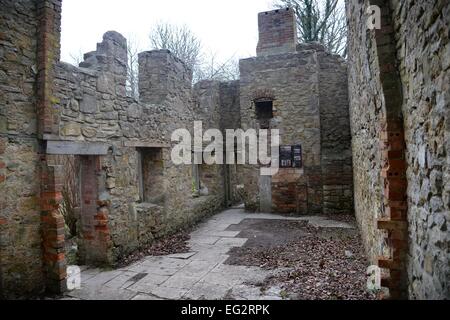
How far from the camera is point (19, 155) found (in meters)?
3.76

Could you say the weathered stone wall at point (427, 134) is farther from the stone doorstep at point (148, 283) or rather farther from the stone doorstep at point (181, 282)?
the stone doorstep at point (148, 283)

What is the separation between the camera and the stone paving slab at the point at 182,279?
3.98m

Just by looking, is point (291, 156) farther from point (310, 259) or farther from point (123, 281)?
point (123, 281)

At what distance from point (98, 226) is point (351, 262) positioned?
13.8 ft

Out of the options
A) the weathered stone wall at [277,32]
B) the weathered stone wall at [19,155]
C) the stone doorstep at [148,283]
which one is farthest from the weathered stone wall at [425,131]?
the weathered stone wall at [277,32]

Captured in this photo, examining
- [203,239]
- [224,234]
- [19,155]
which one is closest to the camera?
[19,155]

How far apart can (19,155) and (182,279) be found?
9.06 feet

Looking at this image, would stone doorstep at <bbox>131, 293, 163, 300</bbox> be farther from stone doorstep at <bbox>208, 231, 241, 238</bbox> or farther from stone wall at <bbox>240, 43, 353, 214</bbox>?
stone wall at <bbox>240, 43, 353, 214</bbox>

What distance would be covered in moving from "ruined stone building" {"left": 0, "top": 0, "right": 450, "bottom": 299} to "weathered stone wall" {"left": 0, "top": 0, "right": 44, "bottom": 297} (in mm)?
13

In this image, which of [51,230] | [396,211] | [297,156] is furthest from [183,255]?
[297,156]

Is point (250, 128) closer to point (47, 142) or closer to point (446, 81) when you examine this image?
point (47, 142)

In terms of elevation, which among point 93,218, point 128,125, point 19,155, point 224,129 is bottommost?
A: point 93,218

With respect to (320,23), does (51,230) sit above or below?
below
